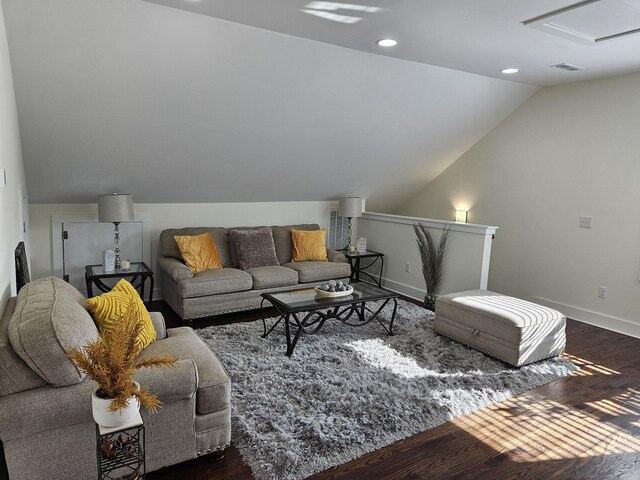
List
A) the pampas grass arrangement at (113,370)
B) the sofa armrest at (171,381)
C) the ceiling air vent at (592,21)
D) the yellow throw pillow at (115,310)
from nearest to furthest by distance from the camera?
the pampas grass arrangement at (113,370)
the sofa armrest at (171,381)
the yellow throw pillow at (115,310)
the ceiling air vent at (592,21)

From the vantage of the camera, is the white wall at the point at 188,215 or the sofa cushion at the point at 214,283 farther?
the white wall at the point at 188,215

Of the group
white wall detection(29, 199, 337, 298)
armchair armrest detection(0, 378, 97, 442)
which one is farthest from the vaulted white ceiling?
armchair armrest detection(0, 378, 97, 442)

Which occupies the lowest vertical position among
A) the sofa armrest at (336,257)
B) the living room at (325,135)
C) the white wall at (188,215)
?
the sofa armrest at (336,257)

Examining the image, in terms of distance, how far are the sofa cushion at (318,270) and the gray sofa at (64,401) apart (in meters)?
2.70

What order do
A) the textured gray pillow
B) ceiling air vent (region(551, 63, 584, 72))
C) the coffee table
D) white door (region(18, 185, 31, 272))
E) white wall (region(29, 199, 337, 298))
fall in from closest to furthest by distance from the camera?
white door (region(18, 185, 31, 272))
the coffee table
ceiling air vent (region(551, 63, 584, 72))
white wall (region(29, 199, 337, 298))
the textured gray pillow

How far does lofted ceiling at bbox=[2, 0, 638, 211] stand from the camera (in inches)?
115

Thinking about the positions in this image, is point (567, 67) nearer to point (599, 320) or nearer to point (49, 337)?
point (599, 320)

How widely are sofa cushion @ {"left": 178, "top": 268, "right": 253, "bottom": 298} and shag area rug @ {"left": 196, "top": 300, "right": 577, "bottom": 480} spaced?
0.40 m

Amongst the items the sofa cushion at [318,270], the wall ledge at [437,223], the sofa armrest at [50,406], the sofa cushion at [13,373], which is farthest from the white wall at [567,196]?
the sofa cushion at [13,373]

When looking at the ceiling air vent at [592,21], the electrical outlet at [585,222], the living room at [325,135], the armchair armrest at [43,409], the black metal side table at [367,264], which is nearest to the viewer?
the armchair armrest at [43,409]

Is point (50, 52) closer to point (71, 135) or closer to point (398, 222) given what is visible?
point (71, 135)

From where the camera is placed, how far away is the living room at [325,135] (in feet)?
9.82

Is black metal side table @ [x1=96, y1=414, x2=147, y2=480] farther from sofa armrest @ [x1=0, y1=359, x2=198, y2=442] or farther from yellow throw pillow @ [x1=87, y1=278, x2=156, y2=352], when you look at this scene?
yellow throw pillow @ [x1=87, y1=278, x2=156, y2=352]

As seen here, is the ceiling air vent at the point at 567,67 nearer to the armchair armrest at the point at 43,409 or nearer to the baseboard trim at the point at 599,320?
the baseboard trim at the point at 599,320
